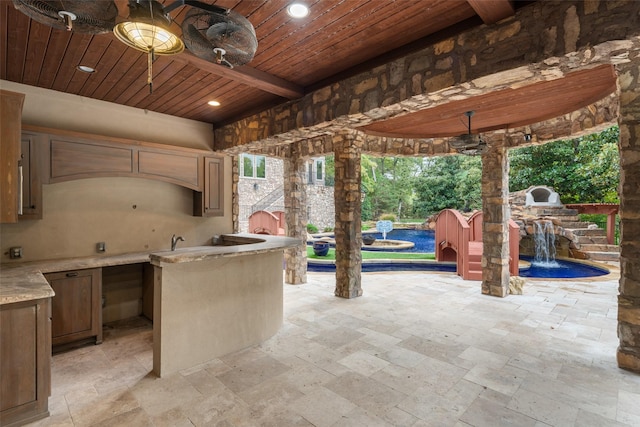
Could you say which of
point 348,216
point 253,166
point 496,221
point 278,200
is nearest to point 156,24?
point 348,216

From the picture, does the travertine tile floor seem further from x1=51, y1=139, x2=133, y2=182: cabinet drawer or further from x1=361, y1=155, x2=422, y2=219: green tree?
x1=361, y1=155, x2=422, y2=219: green tree

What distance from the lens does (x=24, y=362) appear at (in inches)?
79.7

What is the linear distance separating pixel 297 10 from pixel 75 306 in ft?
11.5

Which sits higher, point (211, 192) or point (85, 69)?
point (85, 69)

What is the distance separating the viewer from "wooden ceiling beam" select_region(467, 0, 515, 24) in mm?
2121

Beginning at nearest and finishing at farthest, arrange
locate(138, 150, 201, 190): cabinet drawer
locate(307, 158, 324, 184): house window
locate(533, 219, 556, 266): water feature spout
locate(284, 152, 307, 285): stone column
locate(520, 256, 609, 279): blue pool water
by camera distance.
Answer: locate(138, 150, 201, 190): cabinet drawer, locate(284, 152, 307, 285): stone column, locate(520, 256, 609, 279): blue pool water, locate(533, 219, 556, 266): water feature spout, locate(307, 158, 324, 184): house window

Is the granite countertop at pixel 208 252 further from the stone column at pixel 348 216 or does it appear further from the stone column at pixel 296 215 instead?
the stone column at pixel 296 215

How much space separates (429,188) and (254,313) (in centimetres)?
1516

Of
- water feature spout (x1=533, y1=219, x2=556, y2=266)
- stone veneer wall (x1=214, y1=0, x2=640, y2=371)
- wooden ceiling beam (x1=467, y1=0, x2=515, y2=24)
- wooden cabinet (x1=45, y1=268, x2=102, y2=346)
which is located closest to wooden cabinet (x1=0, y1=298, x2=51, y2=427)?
wooden cabinet (x1=45, y1=268, x2=102, y2=346)

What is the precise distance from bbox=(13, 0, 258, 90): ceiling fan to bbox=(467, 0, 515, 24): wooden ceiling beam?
1.60 metres

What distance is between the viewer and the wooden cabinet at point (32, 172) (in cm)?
316

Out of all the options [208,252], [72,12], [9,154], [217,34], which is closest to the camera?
[72,12]

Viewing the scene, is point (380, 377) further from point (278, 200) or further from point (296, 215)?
point (278, 200)

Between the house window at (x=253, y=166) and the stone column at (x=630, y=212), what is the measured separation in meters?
13.0
